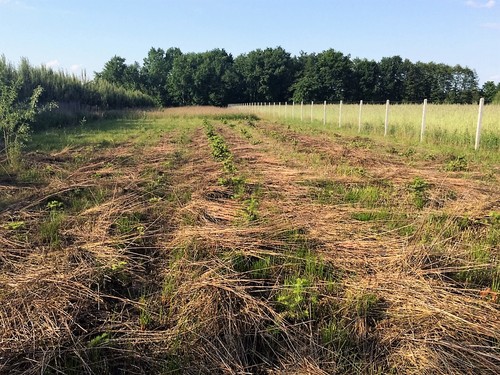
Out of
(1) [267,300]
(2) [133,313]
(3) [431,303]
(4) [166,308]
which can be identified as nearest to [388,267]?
(3) [431,303]

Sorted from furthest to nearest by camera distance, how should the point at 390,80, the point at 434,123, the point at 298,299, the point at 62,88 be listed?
the point at 390,80 → the point at 62,88 → the point at 434,123 → the point at 298,299

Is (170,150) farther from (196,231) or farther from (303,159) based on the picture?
(196,231)

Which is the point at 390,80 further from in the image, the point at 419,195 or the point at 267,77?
the point at 419,195

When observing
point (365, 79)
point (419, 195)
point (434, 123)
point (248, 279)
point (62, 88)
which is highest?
point (365, 79)

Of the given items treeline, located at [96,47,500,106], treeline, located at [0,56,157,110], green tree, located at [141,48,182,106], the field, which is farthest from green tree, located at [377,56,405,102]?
the field

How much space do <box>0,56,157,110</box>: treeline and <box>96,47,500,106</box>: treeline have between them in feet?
139

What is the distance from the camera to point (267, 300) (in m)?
2.40

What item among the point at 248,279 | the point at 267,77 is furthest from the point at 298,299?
the point at 267,77

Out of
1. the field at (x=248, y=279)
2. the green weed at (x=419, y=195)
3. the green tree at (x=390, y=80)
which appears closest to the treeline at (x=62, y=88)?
the field at (x=248, y=279)

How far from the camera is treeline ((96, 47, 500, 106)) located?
251 ft

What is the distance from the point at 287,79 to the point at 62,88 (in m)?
67.7

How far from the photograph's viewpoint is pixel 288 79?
8656 cm

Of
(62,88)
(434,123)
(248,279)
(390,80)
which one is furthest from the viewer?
(390,80)

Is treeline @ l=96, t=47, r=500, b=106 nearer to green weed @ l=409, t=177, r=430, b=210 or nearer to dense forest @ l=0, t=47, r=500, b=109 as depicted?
dense forest @ l=0, t=47, r=500, b=109
